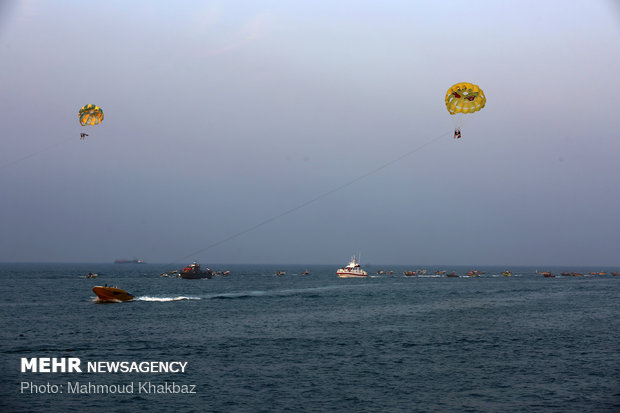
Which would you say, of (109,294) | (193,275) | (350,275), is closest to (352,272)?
(350,275)

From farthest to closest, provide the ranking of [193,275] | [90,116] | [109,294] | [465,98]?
[193,275]
[109,294]
[90,116]
[465,98]

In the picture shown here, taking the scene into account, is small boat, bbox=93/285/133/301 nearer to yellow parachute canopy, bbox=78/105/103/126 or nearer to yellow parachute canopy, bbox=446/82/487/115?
yellow parachute canopy, bbox=78/105/103/126

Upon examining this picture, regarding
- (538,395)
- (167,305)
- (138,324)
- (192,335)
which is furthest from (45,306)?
(538,395)

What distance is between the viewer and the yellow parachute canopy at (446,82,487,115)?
2004 inches

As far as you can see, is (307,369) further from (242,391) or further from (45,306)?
(45,306)

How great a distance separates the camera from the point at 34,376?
34812mm

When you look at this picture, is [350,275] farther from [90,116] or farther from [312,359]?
[312,359]

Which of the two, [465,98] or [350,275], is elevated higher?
[465,98]

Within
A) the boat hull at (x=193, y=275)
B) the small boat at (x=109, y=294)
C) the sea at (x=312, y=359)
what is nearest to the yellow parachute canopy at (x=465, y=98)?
the sea at (x=312, y=359)

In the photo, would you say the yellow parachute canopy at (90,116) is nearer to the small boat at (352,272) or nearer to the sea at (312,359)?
the sea at (312,359)

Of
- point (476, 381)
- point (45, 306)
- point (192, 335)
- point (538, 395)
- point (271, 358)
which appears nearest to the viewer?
point (538, 395)

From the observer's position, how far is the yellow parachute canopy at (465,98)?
50.9 metres

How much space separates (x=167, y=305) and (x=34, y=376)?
145ft

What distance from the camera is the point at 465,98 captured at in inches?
2020
